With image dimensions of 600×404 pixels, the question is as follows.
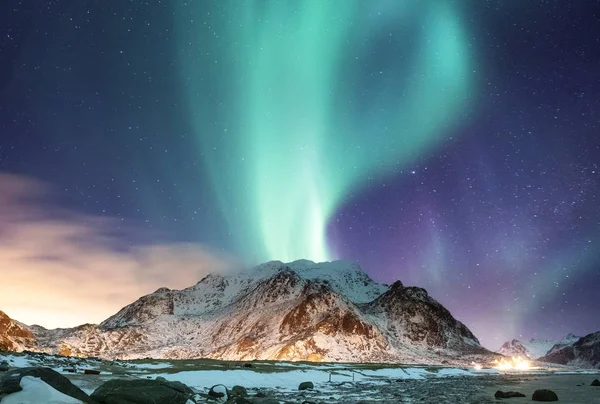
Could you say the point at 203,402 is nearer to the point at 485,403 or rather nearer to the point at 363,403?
the point at 363,403

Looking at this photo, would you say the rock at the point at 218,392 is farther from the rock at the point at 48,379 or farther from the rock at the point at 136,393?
the rock at the point at 48,379

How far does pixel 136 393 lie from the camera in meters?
18.6

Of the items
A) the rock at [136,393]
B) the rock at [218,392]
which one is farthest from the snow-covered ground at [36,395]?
the rock at [218,392]

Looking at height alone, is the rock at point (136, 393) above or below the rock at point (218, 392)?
below

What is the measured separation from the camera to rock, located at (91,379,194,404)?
719 inches

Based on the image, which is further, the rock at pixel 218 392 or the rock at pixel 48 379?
the rock at pixel 218 392

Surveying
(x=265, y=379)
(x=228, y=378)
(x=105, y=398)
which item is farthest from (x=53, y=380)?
(x=265, y=379)

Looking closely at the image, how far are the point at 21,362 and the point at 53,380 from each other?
25622 mm

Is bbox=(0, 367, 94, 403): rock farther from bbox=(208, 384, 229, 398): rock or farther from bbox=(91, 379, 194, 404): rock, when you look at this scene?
bbox=(208, 384, 229, 398): rock

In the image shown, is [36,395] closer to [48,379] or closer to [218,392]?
[48,379]

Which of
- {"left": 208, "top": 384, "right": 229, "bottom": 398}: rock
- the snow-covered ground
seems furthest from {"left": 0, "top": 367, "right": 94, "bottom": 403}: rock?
{"left": 208, "top": 384, "right": 229, "bottom": 398}: rock

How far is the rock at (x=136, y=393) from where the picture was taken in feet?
59.9

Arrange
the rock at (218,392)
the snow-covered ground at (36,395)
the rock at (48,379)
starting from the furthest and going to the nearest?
1. the rock at (218,392)
2. the rock at (48,379)
3. the snow-covered ground at (36,395)

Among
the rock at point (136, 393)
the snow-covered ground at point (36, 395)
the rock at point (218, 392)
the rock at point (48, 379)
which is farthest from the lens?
the rock at point (218, 392)
